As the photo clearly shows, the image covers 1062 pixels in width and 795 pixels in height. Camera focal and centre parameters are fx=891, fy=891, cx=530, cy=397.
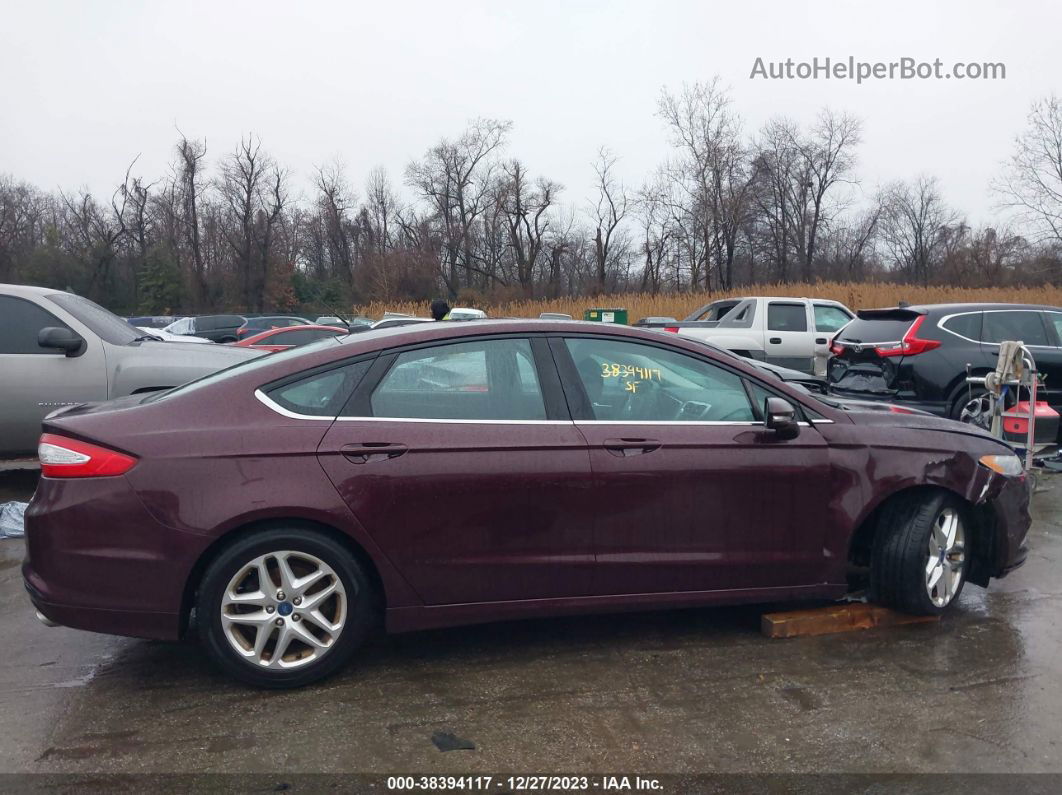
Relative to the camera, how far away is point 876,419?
434 cm

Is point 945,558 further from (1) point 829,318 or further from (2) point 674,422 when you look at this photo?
(1) point 829,318

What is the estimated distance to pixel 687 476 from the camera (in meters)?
3.97

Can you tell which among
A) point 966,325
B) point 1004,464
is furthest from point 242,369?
point 966,325

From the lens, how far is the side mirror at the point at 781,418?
13.1ft

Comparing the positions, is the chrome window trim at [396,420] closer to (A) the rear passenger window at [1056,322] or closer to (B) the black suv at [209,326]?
(A) the rear passenger window at [1056,322]

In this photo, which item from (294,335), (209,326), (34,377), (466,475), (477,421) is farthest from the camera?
(209,326)

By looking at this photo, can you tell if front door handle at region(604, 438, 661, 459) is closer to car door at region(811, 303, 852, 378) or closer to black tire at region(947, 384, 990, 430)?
black tire at region(947, 384, 990, 430)

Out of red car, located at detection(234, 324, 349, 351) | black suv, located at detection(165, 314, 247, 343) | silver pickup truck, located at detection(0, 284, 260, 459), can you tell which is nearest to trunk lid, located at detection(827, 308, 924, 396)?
silver pickup truck, located at detection(0, 284, 260, 459)

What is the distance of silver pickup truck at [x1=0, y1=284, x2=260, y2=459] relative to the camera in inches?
283

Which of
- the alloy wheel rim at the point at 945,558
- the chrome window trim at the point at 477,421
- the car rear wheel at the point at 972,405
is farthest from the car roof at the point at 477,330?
the car rear wheel at the point at 972,405

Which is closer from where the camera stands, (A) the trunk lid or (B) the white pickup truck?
(A) the trunk lid

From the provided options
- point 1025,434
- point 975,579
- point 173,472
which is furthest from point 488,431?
point 1025,434

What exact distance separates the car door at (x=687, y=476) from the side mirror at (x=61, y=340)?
191 inches

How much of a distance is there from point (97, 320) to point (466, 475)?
529 cm
